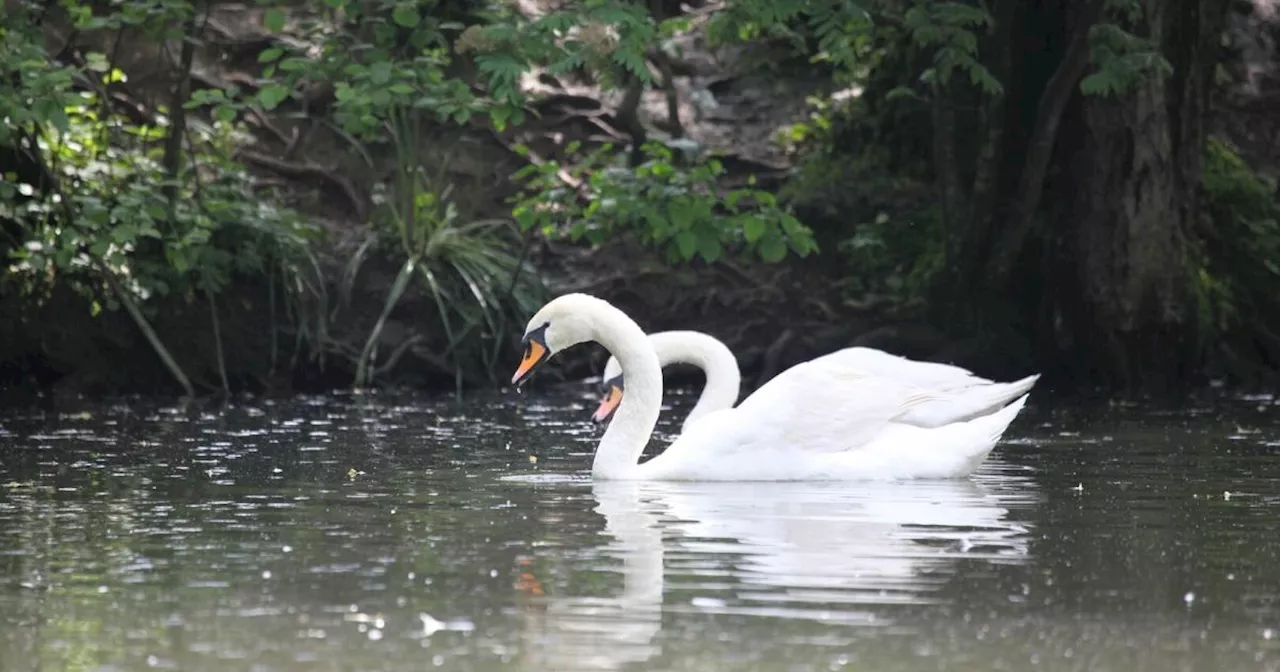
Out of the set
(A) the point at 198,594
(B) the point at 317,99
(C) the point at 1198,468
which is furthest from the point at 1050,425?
(B) the point at 317,99

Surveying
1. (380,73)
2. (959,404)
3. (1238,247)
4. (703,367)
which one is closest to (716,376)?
(703,367)

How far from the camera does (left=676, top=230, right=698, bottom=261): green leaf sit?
1669 centimetres

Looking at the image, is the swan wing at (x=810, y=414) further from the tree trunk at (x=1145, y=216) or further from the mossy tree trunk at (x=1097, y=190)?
the tree trunk at (x=1145, y=216)

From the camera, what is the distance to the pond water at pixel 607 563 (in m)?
5.78

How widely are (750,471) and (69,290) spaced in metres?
8.56

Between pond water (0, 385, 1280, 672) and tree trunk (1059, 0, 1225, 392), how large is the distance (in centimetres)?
539

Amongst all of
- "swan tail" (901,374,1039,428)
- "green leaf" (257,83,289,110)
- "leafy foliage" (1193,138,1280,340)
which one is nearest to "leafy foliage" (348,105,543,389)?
"green leaf" (257,83,289,110)

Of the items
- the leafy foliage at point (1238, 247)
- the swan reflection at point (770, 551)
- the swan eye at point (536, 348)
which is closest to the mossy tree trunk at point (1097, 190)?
the leafy foliage at point (1238, 247)

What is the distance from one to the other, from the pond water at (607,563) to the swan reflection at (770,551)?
0.06 feet


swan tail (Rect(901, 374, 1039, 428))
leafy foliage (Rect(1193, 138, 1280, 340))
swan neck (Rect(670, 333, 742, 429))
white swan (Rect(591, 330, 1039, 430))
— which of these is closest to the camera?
swan tail (Rect(901, 374, 1039, 428))

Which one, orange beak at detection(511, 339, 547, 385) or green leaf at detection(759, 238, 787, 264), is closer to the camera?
orange beak at detection(511, 339, 547, 385)

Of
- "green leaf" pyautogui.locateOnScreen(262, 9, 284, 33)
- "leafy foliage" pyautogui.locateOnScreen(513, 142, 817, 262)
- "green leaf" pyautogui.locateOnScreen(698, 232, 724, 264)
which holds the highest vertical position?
"green leaf" pyautogui.locateOnScreen(262, 9, 284, 33)

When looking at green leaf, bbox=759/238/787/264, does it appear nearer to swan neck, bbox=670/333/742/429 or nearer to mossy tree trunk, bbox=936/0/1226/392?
mossy tree trunk, bbox=936/0/1226/392

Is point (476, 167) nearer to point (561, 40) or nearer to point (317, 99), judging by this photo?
point (317, 99)
